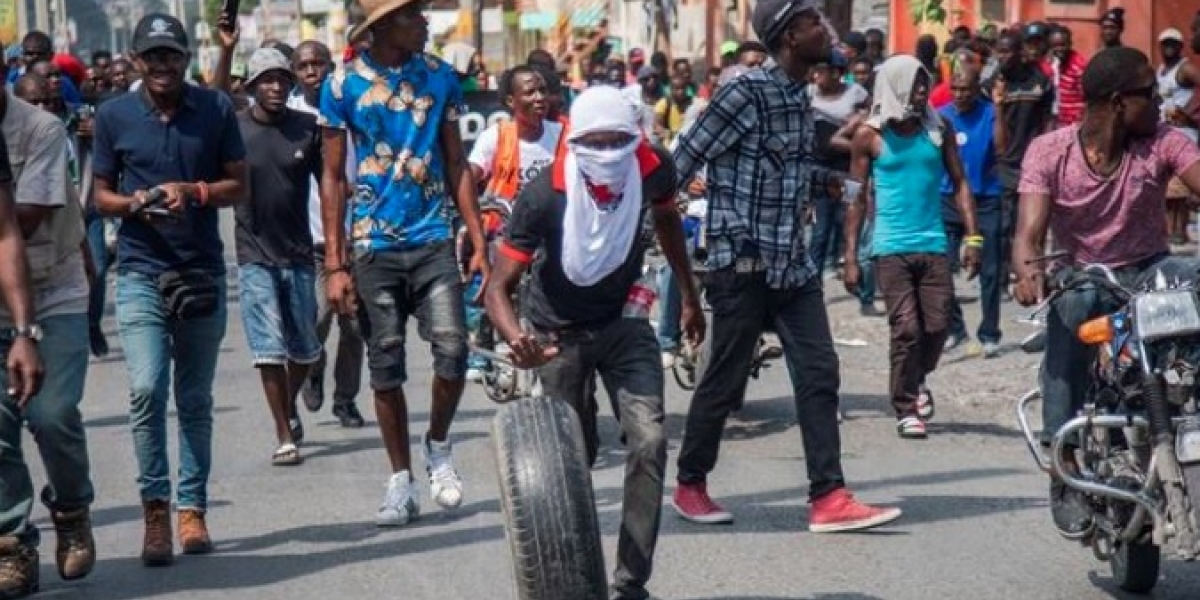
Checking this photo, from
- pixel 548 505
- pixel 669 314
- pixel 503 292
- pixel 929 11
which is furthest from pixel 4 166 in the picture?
pixel 929 11

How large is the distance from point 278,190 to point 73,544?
3.20m

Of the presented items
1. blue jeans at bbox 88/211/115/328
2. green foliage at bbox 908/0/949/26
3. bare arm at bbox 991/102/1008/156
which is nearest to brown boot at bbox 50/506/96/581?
blue jeans at bbox 88/211/115/328

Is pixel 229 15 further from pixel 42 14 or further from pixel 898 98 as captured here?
pixel 42 14

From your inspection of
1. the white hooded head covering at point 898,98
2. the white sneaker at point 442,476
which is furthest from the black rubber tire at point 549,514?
the white hooded head covering at point 898,98

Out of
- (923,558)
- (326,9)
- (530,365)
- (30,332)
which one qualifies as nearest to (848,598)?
(923,558)

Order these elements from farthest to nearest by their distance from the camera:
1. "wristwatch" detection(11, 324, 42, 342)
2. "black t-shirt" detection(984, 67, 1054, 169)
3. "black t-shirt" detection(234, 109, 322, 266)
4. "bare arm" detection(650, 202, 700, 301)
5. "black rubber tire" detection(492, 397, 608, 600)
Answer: "black t-shirt" detection(984, 67, 1054, 169) → "black t-shirt" detection(234, 109, 322, 266) → "bare arm" detection(650, 202, 700, 301) → "wristwatch" detection(11, 324, 42, 342) → "black rubber tire" detection(492, 397, 608, 600)

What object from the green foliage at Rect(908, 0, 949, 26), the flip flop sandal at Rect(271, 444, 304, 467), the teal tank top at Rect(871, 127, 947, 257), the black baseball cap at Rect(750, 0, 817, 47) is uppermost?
the black baseball cap at Rect(750, 0, 817, 47)

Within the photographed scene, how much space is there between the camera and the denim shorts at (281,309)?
11.0 m

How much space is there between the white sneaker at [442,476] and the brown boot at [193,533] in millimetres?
924

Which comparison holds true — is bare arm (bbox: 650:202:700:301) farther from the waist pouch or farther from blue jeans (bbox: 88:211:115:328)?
blue jeans (bbox: 88:211:115:328)

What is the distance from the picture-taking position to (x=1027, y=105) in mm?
17828

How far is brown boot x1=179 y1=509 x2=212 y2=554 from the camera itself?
9039 millimetres

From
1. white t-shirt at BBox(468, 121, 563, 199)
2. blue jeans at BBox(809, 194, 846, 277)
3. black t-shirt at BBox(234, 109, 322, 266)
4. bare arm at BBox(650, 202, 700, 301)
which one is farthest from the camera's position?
blue jeans at BBox(809, 194, 846, 277)

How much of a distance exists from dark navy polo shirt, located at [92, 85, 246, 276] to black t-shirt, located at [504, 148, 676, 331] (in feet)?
4.95
